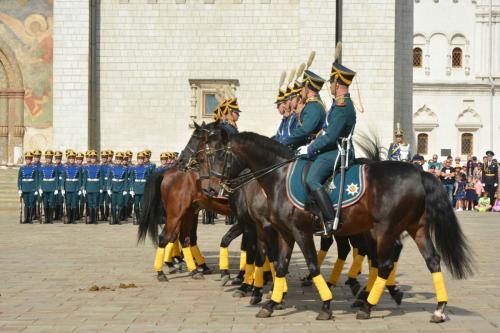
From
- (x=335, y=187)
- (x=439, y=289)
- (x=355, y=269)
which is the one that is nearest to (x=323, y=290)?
(x=335, y=187)

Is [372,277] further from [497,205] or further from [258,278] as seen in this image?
[497,205]

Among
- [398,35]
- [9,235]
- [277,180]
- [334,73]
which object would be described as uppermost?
[398,35]

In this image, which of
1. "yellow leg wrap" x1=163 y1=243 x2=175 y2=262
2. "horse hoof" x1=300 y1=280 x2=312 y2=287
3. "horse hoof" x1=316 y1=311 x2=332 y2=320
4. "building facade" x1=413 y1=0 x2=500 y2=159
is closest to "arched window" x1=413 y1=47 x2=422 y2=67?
"building facade" x1=413 y1=0 x2=500 y2=159

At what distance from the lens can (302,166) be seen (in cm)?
922

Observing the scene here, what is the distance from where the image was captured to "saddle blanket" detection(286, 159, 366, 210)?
8906 millimetres

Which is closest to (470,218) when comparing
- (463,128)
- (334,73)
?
(334,73)

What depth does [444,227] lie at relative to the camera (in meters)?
8.89

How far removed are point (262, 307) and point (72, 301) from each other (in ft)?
7.31

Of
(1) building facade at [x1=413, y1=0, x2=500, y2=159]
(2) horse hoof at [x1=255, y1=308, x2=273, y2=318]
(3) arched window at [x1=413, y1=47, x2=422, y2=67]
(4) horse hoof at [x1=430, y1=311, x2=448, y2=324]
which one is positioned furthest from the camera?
(3) arched window at [x1=413, y1=47, x2=422, y2=67]

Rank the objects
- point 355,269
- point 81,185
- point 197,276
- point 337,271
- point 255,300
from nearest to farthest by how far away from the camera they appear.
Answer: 1. point 255,300
2. point 355,269
3. point 337,271
4. point 197,276
5. point 81,185

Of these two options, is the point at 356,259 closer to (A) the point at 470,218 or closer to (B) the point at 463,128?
(A) the point at 470,218

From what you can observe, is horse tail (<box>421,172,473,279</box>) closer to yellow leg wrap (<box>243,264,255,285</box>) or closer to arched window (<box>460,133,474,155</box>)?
yellow leg wrap (<box>243,264,255,285</box>)

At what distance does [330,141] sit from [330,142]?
10 mm

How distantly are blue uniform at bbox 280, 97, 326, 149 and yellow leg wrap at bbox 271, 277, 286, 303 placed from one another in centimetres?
157
